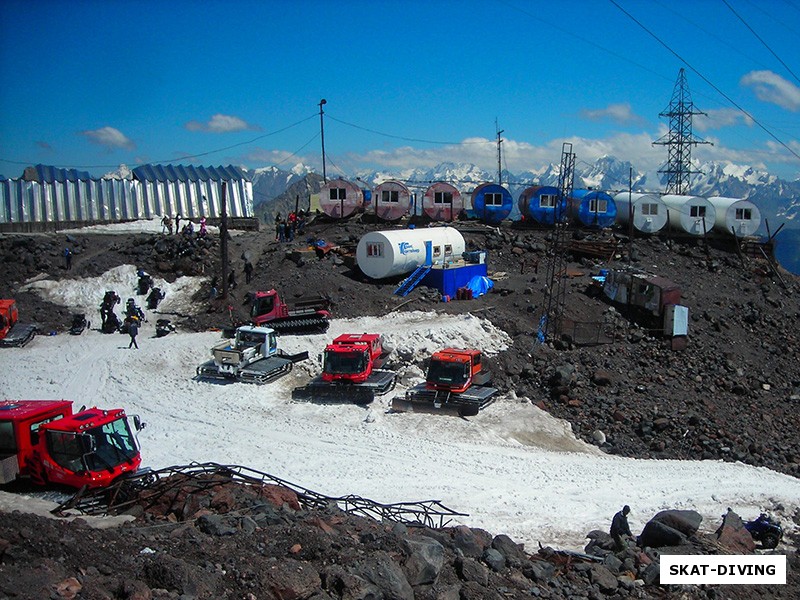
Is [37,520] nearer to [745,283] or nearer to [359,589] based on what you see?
[359,589]

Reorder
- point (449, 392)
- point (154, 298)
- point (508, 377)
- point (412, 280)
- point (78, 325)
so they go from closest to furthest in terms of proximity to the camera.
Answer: point (449, 392) < point (508, 377) < point (78, 325) < point (154, 298) < point (412, 280)

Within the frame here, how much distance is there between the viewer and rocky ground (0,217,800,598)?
28.9ft

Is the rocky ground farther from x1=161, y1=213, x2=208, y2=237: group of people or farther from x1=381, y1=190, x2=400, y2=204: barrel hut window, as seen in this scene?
x1=381, y1=190, x2=400, y2=204: barrel hut window

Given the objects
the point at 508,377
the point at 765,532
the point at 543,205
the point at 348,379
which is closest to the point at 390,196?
the point at 543,205

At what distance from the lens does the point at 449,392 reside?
862 inches

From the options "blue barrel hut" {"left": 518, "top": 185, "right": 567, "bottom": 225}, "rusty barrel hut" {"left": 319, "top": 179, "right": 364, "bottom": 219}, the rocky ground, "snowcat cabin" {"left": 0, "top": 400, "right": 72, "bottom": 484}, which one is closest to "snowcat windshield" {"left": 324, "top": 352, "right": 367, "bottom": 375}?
the rocky ground

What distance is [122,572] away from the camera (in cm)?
855

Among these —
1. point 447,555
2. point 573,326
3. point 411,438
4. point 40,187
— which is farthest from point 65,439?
point 40,187

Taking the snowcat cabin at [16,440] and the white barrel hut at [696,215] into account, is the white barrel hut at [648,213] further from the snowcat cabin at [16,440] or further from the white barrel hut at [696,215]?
the snowcat cabin at [16,440]

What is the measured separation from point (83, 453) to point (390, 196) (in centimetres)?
3400

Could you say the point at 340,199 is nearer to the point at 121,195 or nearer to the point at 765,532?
the point at 121,195

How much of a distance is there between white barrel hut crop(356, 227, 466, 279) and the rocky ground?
0.84 meters

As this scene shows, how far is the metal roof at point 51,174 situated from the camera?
42250 millimetres

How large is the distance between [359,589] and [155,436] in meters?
12.4
